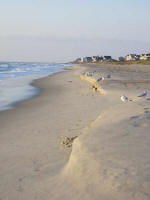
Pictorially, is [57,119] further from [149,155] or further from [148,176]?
[148,176]

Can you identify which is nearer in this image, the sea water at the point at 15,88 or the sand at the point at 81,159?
the sand at the point at 81,159

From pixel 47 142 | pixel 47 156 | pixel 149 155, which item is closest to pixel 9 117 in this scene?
pixel 47 142

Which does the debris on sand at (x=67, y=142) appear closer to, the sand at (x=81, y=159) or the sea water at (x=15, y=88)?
the sand at (x=81, y=159)

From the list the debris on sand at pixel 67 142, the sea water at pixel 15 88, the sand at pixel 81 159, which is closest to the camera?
the sand at pixel 81 159

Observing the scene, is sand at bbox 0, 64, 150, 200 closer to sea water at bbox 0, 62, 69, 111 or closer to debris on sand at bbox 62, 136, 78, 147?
debris on sand at bbox 62, 136, 78, 147

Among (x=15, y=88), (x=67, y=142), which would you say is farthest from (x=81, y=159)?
(x=15, y=88)

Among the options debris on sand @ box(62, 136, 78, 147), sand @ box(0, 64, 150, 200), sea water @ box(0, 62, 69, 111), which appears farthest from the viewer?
sea water @ box(0, 62, 69, 111)

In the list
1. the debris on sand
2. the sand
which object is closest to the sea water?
the sand

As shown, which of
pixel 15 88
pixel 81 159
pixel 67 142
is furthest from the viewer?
pixel 15 88

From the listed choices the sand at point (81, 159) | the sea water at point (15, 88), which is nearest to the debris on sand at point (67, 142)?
the sand at point (81, 159)

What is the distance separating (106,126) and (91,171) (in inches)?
78.6

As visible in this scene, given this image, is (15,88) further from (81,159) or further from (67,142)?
(81,159)

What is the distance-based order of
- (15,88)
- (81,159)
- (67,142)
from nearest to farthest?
1. (81,159)
2. (67,142)
3. (15,88)

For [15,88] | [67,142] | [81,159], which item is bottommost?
[15,88]
